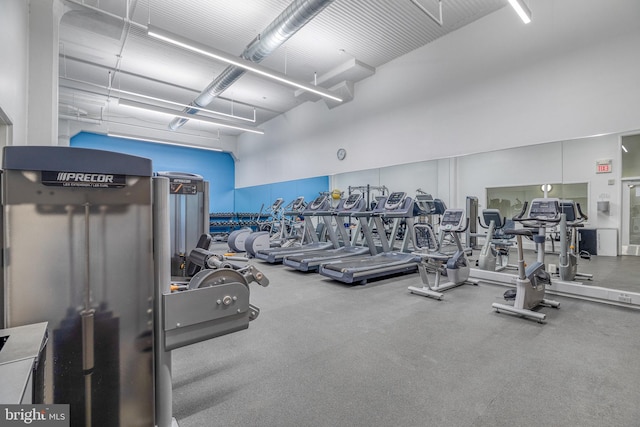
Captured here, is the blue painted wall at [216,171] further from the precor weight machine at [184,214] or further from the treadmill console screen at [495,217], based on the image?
the precor weight machine at [184,214]

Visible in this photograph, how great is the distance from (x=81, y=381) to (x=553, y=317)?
417cm

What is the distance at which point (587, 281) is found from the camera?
453cm

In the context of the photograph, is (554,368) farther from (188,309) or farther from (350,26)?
(350,26)

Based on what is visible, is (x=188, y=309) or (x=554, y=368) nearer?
(x=188, y=309)

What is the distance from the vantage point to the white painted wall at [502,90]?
428 cm

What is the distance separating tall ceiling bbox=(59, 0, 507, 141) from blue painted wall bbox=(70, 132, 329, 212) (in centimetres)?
131

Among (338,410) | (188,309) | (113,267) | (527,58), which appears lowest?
(338,410)

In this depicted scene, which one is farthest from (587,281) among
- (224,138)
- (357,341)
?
(224,138)

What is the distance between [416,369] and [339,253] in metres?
4.39

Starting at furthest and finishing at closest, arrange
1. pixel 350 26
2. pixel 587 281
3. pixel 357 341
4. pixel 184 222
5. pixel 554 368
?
pixel 350 26 → pixel 587 281 → pixel 184 222 → pixel 357 341 → pixel 554 368

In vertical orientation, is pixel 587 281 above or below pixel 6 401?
below

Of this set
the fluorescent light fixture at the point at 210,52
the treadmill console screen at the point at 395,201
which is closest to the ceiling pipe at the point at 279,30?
the fluorescent light fixture at the point at 210,52

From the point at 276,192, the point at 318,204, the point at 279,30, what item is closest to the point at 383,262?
the point at 318,204

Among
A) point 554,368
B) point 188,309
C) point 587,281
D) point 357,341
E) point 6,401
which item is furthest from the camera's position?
point 587,281
